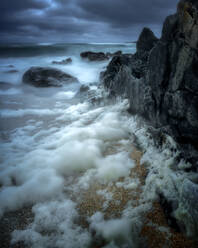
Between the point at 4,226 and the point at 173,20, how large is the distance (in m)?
4.24

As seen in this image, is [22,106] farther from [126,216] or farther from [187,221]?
[187,221]

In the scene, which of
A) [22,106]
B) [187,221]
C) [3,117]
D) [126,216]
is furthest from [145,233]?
[22,106]

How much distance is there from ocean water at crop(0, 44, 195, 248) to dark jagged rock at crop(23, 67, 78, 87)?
218 inches

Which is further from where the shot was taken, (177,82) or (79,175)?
(79,175)

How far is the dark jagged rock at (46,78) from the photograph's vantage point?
438 inches

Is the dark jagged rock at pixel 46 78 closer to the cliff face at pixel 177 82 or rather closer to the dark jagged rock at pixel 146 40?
the dark jagged rock at pixel 146 40

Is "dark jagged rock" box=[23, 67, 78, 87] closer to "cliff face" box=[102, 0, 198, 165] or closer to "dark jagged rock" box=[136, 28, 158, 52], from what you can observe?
"dark jagged rock" box=[136, 28, 158, 52]

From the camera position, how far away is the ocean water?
2285 mm

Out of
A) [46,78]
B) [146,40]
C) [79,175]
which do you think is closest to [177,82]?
[79,175]

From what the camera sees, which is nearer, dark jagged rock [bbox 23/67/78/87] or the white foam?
the white foam

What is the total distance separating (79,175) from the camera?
3.30 m

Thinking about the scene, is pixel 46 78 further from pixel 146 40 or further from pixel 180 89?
pixel 180 89

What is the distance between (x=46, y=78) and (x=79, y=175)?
9.40 m

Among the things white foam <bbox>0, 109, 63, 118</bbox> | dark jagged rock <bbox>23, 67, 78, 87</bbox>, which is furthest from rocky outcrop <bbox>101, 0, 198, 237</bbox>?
dark jagged rock <bbox>23, 67, 78, 87</bbox>
